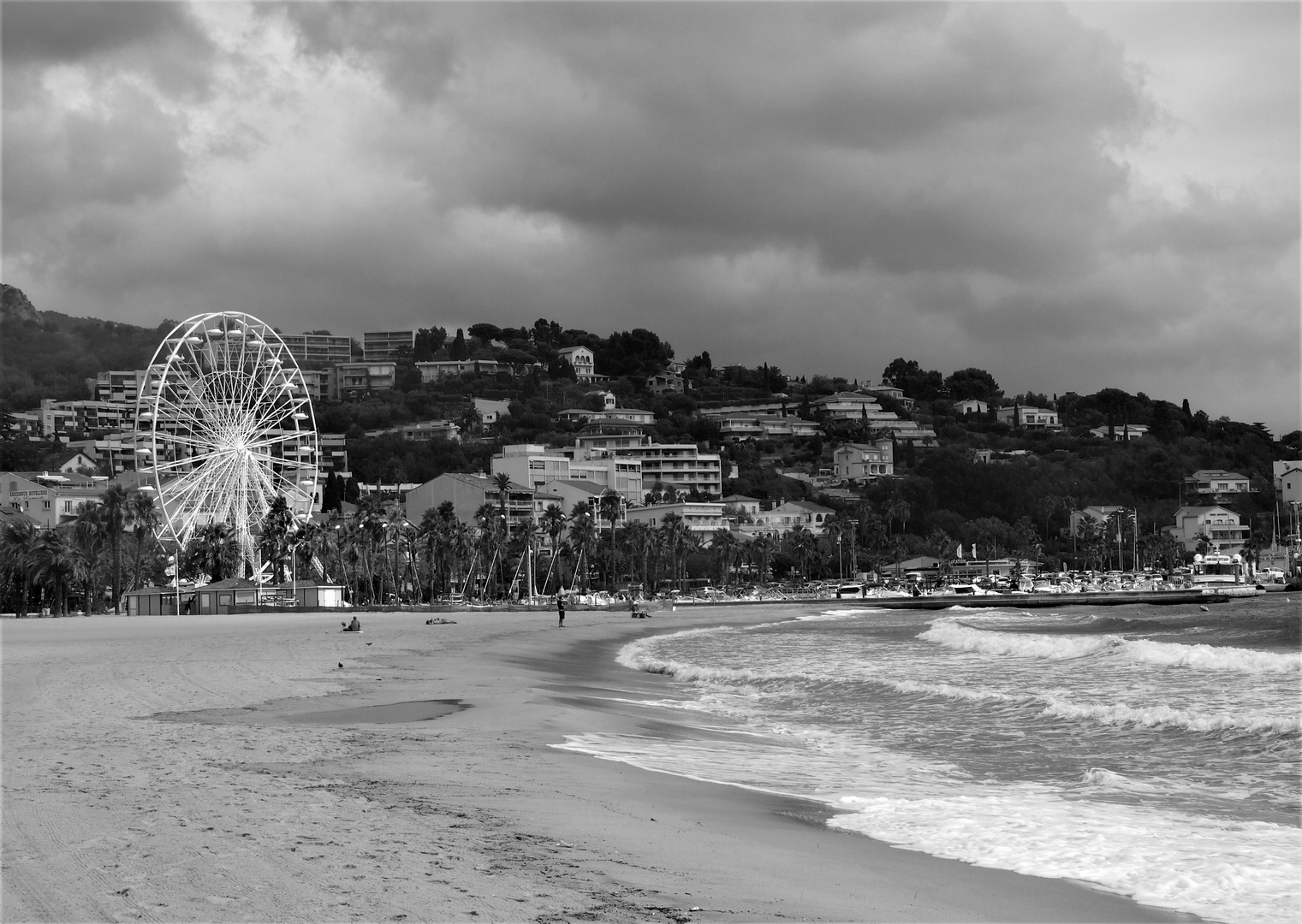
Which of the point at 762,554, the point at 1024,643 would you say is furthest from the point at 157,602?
the point at 762,554

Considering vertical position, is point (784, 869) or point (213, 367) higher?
point (213, 367)

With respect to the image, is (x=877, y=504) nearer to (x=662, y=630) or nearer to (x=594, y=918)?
(x=662, y=630)

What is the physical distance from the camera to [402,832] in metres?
8.92

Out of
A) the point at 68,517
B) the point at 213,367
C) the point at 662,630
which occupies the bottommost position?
the point at 662,630

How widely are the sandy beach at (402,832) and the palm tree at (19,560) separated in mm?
64918

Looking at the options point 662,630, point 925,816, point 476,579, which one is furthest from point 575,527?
point 925,816

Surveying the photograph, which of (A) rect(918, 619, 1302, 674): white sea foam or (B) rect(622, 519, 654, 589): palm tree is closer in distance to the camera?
(A) rect(918, 619, 1302, 674): white sea foam

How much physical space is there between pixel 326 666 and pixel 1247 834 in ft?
65.3

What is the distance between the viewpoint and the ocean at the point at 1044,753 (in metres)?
10.1

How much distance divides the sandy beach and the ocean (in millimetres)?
790

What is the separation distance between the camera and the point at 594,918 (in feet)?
23.3

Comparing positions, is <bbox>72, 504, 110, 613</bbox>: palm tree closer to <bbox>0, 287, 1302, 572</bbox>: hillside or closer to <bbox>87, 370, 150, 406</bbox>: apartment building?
<bbox>0, 287, 1302, 572</bbox>: hillside

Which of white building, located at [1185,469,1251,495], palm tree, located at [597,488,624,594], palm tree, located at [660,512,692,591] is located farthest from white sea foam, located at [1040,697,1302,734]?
white building, located at [1185,469,1251,495]

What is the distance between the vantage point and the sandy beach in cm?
723
